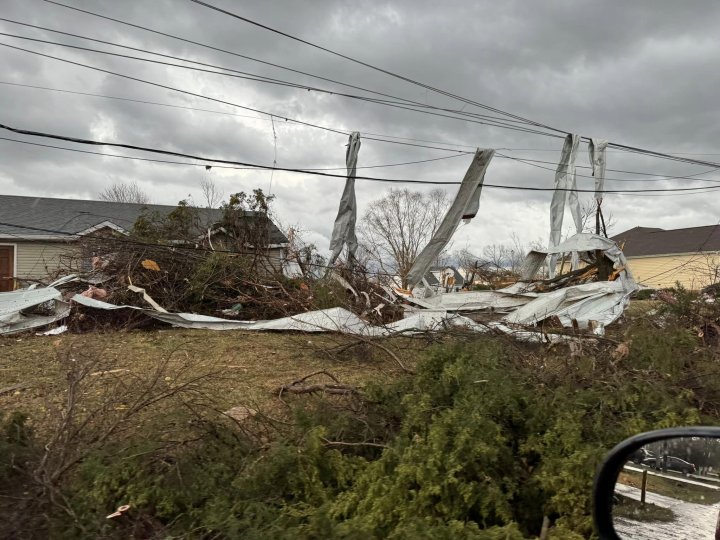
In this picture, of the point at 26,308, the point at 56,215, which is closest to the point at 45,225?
the point at 56,215

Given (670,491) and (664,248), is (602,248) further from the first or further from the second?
(664,248)

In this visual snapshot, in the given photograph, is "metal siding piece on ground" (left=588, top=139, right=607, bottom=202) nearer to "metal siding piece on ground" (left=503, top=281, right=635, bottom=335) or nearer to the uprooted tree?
"metal siding piece on ground" (left=503, top=281, right=635, bottom=335)

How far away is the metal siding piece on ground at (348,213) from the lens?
13195mm

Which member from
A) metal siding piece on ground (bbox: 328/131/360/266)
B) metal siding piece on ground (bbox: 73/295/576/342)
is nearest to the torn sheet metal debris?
→ metal siding piece on ground (bbox: 73/295/576/342)

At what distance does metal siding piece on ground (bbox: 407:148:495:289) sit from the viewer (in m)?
12.5

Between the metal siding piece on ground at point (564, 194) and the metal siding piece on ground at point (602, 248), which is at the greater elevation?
the metal siding piece on ground at point (564, 194)

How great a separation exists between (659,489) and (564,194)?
538 inches

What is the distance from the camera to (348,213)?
43.6 feet

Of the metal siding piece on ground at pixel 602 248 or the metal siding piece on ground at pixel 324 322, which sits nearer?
the metal siding piece on ground at pixel 324 322

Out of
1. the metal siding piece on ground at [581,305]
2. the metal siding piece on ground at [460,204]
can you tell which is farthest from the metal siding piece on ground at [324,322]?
the metal siding piece on ground at [460,204]

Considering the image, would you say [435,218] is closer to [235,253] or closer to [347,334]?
[235,253]

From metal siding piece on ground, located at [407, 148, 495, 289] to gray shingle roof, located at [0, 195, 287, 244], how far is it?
959 centimetres

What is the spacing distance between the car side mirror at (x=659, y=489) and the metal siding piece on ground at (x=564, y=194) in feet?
42.4

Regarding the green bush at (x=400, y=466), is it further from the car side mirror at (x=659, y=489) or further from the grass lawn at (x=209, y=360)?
the grass lawn at (x=209, y=360)
